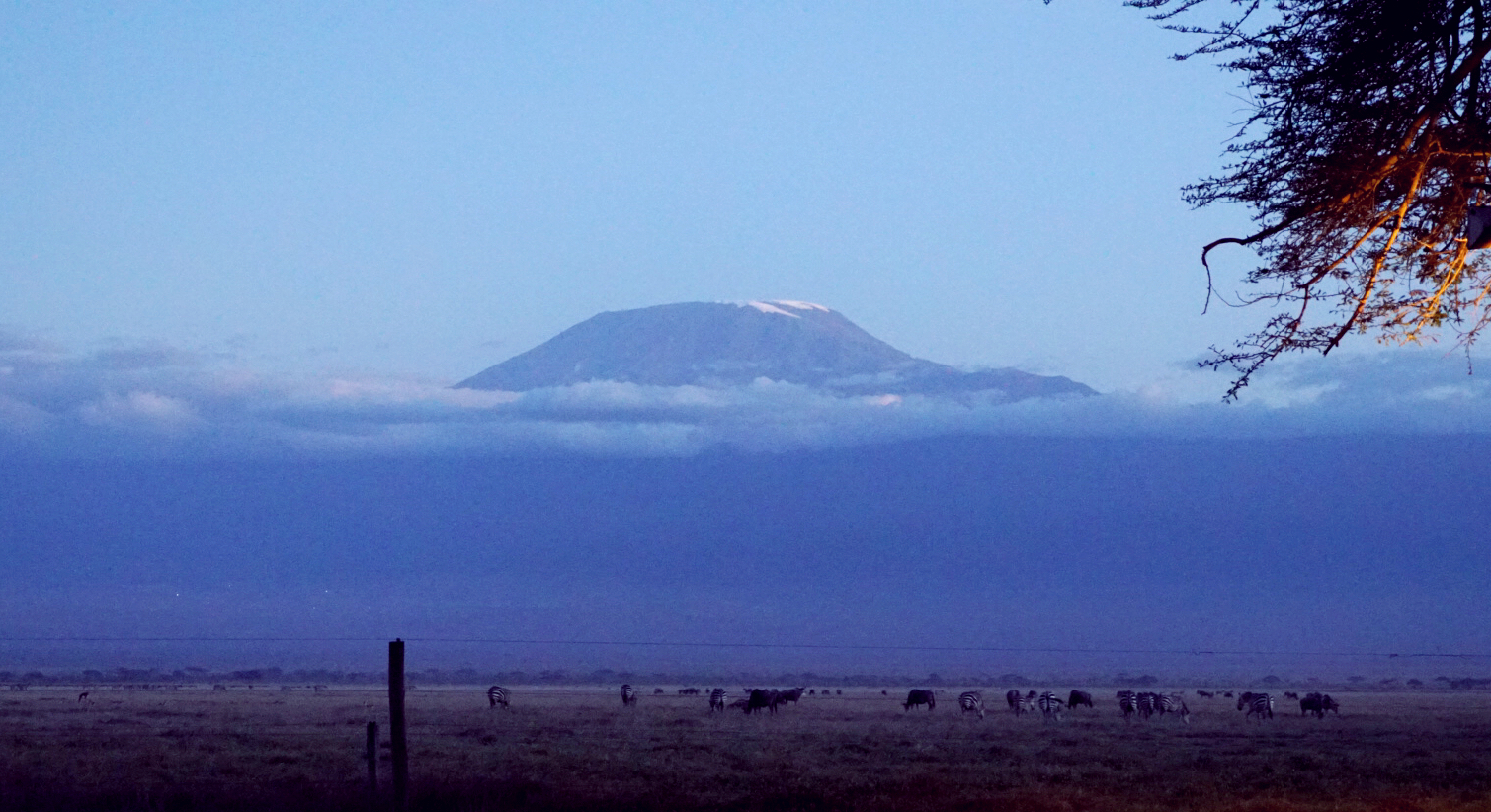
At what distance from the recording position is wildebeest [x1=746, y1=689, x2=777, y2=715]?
4497cm

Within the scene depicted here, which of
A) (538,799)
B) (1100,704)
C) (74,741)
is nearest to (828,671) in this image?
(1100,704)

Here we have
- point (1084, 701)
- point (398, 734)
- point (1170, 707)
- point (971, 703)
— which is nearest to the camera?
point (398, 734)

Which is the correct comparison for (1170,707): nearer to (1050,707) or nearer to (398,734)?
(1050,707)

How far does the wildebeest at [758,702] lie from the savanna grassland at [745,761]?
2.87ft

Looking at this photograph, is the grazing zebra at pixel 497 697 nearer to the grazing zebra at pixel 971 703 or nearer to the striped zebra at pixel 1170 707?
the grazing zebra at pixel 971 703

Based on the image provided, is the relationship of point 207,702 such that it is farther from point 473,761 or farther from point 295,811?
point 295,811

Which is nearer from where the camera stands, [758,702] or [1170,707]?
[1170,707]

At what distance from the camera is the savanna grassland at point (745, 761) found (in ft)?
49.4

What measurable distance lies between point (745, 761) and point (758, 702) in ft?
70.3

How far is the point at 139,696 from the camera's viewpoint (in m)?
62.4

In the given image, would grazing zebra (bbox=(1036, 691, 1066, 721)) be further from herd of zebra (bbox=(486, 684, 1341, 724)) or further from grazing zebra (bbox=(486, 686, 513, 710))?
grazing zebra (bbox=(486, 686, 513, 710))

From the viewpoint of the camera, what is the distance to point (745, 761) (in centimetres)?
2397

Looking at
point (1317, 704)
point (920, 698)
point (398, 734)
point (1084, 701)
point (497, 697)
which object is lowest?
point (1317, 704)

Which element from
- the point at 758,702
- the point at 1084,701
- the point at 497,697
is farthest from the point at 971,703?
the point at 497,697
